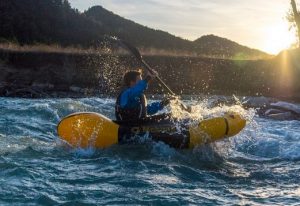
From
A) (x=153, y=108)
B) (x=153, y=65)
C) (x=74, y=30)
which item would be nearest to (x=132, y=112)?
(x=153, y=108)

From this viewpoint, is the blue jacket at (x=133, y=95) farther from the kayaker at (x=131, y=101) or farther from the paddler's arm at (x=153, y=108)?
the paddler's arm at (x=153, y=108)

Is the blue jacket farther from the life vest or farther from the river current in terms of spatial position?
the river current

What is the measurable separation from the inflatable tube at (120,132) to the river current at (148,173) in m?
0.12

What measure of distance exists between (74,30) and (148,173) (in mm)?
52210

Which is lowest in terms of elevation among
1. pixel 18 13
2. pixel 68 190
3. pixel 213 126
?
pixel 68 190

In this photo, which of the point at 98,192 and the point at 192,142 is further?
the point at 192,142

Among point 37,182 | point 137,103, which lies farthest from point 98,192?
point 137,103

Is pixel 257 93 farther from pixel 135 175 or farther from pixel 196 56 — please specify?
pixel 135 175

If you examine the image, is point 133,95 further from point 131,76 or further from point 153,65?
point 153,65

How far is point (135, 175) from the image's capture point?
20.5 feet

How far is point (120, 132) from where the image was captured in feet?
24.5

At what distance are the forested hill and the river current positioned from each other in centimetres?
3828

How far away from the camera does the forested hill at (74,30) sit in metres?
50.5

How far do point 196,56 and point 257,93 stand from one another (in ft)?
17.7
